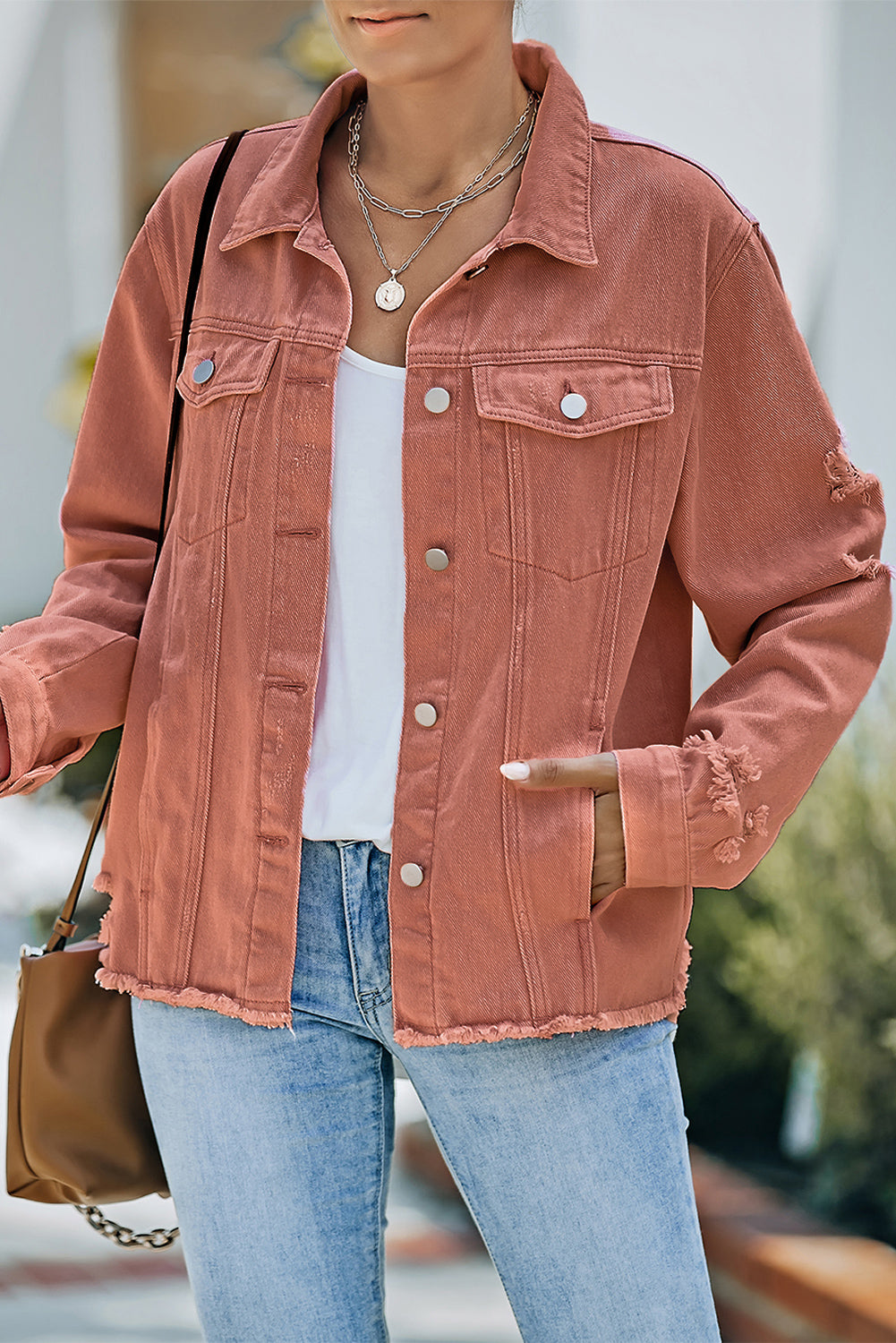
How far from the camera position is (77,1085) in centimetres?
151

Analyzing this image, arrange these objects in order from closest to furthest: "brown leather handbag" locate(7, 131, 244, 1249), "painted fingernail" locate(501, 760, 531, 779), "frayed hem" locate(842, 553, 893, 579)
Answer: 1. "painted fingernail" locate(501, 760, 531, 779)
2. "frayed hem" locate(842, 553, 893, 579)
3. "brown leather handbag" locate(7, 131, 244, 1249)

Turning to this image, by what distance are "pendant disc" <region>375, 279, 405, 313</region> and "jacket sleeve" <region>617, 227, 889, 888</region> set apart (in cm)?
29

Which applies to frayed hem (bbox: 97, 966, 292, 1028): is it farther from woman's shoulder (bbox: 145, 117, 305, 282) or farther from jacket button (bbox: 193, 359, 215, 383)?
woman's shoulder (bbox: 145, 117, 305, 282)

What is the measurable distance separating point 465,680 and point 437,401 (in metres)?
0.25

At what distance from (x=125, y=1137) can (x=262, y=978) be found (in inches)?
12.8

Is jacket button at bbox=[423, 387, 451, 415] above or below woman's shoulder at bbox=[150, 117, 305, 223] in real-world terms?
below

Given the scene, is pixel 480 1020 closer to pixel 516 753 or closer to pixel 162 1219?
pixel 516 753

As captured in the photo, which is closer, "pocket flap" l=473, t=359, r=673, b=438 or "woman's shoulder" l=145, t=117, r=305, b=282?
"pocket flap" l=473, t=359, r=673, b=438

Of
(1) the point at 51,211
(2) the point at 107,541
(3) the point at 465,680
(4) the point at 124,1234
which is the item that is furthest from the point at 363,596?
(1) the point at 51,211

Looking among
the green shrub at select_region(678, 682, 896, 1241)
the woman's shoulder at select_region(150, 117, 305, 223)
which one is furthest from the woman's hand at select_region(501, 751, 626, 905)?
the green shrub at select_region(678, 682, 896, 1241)

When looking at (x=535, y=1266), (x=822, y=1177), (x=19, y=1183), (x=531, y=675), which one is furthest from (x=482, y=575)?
(x=822, y=1177)

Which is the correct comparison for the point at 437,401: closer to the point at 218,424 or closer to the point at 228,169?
the point at 218,424

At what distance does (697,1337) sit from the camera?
1.31m

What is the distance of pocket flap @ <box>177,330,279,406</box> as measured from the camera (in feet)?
4.50
